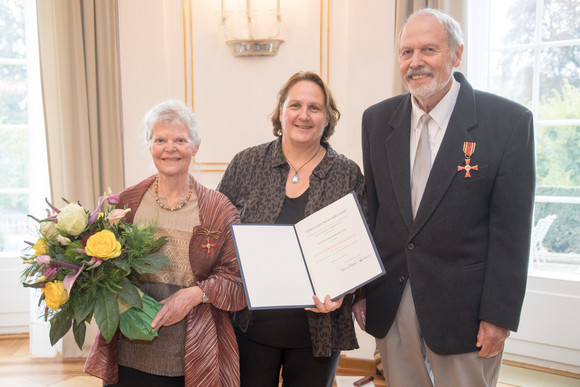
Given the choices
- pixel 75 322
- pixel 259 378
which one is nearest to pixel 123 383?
pixel 75 322

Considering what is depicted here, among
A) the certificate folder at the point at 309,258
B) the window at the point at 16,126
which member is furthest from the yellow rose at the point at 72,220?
the window at the point at 16,126

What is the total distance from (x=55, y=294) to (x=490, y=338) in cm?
143

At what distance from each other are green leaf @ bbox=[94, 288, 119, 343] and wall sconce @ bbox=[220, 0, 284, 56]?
2487 millimetres

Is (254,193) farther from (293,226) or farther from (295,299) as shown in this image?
(295,299)

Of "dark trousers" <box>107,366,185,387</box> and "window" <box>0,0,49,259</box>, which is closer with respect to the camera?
"dark trousers" <box>107,366,185,387</box>

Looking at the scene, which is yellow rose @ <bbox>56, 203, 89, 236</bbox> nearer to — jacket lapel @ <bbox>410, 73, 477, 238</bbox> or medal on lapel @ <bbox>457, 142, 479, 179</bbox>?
jacket lapel @ <bbox>410, 73, 477, 238</bbox>

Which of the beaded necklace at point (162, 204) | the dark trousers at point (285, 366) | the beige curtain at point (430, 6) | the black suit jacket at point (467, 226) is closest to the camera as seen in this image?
the black suit jacket at point (467, 226)

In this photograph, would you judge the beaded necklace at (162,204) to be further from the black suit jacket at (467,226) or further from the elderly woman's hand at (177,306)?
the black suit jacket at (467,226)

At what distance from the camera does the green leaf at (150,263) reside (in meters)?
1.52

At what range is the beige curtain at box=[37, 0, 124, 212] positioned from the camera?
3477 mm

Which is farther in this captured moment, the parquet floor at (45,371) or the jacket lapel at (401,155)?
the parquet floor at (45,371)

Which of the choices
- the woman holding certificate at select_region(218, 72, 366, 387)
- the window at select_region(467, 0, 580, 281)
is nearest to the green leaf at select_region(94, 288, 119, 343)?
the woman holding certificate at select_region(218, 72, 366, 387)

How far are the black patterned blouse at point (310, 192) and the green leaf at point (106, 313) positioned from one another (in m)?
0.56

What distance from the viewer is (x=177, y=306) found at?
5.43 feet
